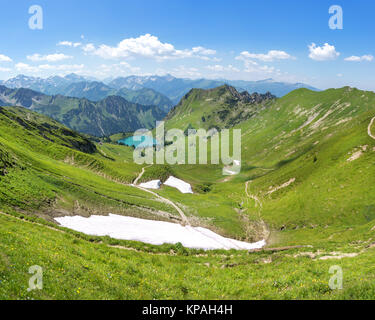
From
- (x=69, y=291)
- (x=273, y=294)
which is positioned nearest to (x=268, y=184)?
(x=273, y=294)

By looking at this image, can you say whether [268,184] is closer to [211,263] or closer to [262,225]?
[262,225]

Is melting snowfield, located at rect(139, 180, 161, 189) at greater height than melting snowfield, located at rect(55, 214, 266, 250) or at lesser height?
greater

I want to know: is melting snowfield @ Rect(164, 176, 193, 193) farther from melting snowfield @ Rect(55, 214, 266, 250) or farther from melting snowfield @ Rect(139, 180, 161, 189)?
melting snowfield @ Rect(55, 214, 266, 250)

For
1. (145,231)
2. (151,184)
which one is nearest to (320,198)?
(145,231)

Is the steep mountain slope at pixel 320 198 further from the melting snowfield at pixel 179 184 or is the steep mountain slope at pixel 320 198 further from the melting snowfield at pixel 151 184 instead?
the melting snowfield at pixel 179 184

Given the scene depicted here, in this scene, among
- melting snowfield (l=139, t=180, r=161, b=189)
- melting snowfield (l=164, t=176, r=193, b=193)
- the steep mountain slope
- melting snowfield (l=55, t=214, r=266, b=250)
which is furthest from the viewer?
melting snowfield (l=164, t=176, r=193, b=193)

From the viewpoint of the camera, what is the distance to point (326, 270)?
65.6 ft

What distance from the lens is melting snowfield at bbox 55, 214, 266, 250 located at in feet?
147

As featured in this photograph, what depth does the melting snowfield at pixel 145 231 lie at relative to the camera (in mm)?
44656

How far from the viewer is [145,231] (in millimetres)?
50094

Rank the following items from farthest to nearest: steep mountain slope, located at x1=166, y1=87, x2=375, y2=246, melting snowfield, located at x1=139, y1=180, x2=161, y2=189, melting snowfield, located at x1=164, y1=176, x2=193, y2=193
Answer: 1. melting snowfield, located at x1=164, y1=176, x2=193, y2=193
2. melting snowfield, located at x1=139, y1=180, x2=161, y2=189
3. steep mountain slope, located at x1=166, y1=87, x2=375, y2=246

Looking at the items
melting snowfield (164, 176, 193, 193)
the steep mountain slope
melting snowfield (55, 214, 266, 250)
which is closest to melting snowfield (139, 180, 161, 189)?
melting snowfield (164, 176, 193, 193)

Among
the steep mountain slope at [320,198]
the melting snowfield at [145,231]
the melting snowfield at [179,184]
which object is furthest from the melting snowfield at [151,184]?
the melting snowfield at [145,231]
